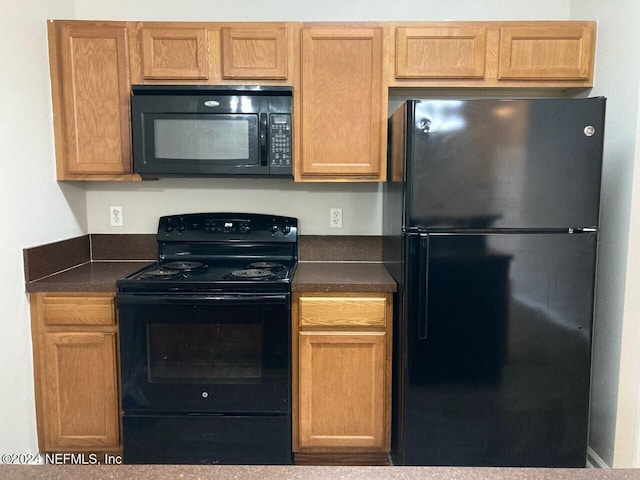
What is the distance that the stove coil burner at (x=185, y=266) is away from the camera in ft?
7.39

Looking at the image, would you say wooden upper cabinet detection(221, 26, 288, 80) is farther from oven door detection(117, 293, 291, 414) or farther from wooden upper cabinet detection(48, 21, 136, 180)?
oven door detection(117, 293, 291, 414)

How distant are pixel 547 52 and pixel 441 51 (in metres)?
0.49

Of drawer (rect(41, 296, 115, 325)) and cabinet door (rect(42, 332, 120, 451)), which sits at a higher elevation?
drawer (rect(41, 296, 115, 325))

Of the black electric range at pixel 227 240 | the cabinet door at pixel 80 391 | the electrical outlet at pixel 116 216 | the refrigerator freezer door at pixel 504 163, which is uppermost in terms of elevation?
the refrigerator freezer door at pixel 504 163

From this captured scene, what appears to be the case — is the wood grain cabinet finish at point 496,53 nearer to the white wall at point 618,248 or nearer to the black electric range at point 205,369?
the white wall at point 618,248

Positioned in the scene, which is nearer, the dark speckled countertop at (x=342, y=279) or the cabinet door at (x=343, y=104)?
the dark speckled countertop at (x=342, y=279)

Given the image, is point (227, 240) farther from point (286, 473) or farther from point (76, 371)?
point (286, 473)

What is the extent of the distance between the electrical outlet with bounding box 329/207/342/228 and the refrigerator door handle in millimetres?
780

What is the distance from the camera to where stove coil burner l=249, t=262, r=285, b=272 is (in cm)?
229

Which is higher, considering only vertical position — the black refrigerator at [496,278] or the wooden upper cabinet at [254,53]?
the wooden upper cabinet at [254,53]

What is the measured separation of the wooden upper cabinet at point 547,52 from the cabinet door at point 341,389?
139cm

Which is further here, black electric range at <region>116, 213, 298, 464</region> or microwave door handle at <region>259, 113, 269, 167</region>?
microwave door handle at <region>259, 113, 269, 167</region>

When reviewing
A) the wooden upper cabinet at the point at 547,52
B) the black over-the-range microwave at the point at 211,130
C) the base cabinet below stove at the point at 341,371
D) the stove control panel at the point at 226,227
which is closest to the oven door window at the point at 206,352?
the base cabinet below stove at the point at 341,371

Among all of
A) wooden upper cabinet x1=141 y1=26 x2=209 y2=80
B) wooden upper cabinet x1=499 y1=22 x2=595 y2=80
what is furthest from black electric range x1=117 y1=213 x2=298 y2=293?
wooden upper cabinet x1=499 y1=22 x2=595 y2=80
